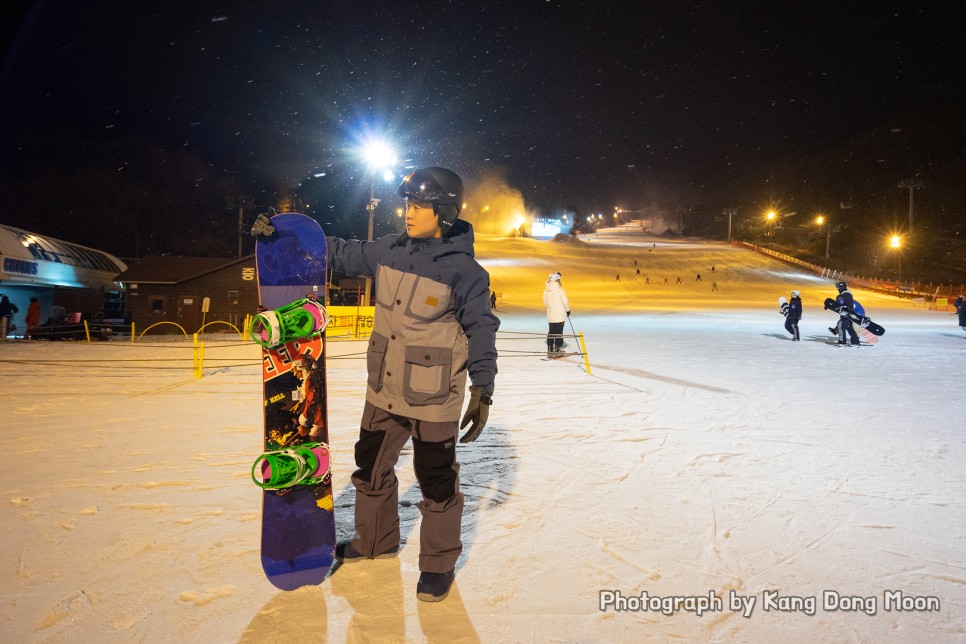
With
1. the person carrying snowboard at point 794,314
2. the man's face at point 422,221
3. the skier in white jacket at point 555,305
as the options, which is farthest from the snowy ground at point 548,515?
the person carrying snowboard at point 794,314

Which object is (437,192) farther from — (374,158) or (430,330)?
(374,158)

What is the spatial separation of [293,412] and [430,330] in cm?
90

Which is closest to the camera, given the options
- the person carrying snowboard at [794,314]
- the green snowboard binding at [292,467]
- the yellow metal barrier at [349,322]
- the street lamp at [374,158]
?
the green snowboard binding at [292,467]

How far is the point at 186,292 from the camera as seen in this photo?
84.5 feet

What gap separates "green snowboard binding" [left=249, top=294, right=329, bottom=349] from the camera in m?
2.79

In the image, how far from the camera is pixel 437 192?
2777 millimetres

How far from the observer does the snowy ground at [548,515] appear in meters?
2.44

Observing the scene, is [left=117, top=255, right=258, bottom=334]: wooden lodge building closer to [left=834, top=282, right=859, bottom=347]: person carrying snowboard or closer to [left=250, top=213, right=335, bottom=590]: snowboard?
[left=834, top=282, right=859, bottom=347]: person carrying snowboard

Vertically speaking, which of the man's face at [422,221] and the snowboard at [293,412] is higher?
the man's face at [422,221]

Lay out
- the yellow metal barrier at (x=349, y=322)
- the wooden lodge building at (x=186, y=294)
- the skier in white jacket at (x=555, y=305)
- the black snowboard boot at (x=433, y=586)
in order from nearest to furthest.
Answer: the black snowboard boot at (x=433, y=586), the skier in white jacket at (x=555, y=305), the yellow metal barrier at (x=349, y=322), the wooden lodge building at (x=186, y=294)

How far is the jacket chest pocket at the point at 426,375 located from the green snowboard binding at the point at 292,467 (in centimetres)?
63

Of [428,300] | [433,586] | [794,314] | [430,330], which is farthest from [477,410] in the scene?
[794,314]

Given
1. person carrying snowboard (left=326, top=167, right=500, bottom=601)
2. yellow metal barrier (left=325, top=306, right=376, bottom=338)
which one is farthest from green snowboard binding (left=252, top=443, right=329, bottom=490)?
yellow metal barrier (left=325, top=306, right=376, bottom=338)

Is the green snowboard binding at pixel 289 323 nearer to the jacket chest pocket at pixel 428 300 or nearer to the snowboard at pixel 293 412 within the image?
the snowboard at pixel 293 412
